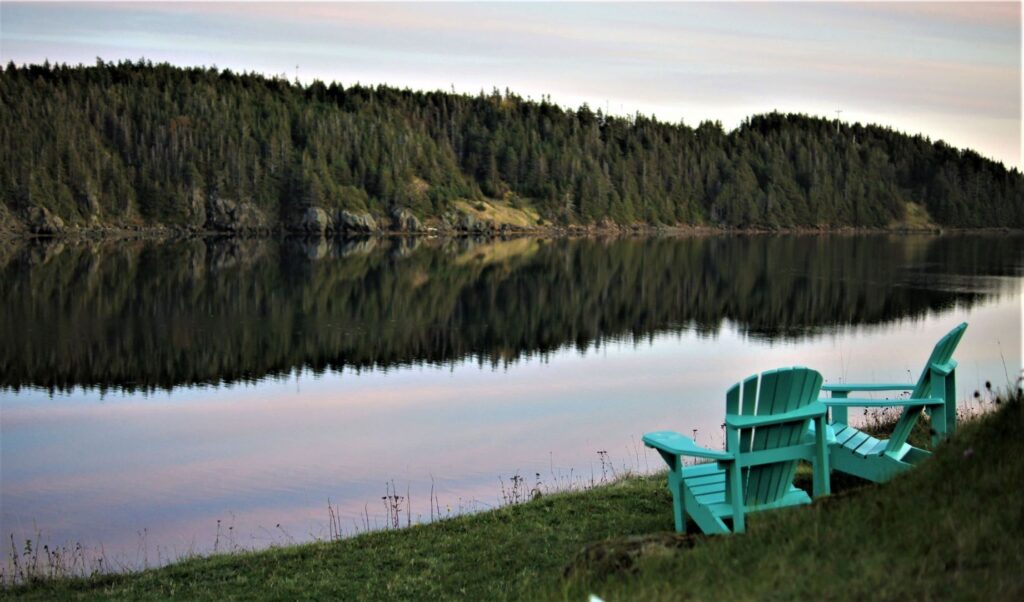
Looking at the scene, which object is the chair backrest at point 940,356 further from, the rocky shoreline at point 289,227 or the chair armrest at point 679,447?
the rocky shoreline at point 289,227

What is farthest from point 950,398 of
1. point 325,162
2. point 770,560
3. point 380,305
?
point 325,162

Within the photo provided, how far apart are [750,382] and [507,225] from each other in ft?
468

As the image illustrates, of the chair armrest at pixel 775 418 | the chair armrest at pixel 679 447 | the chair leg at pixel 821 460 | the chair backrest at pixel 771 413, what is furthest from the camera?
the chair leg at pixel 821 460

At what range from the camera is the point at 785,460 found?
853cm

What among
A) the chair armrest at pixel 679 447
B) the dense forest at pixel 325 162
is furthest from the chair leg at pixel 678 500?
the dense forest at pixel 325 162

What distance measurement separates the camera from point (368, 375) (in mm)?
27219

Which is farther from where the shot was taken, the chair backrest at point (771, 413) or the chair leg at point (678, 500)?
the chair leg at point (678, 500)

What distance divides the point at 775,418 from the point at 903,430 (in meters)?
1.85

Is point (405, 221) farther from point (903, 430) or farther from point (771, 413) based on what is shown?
point (771, 413)

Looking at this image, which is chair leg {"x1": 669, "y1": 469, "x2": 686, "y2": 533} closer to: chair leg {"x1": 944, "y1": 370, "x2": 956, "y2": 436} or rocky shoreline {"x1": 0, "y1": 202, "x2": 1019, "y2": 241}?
chair leg {"x1": 944, "y1": 370, "x2": 956, "y2": 436}

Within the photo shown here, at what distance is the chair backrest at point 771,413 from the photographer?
8.23 meters

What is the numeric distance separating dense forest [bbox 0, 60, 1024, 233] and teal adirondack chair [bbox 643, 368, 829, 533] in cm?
12016

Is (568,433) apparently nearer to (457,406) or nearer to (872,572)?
(457,406)

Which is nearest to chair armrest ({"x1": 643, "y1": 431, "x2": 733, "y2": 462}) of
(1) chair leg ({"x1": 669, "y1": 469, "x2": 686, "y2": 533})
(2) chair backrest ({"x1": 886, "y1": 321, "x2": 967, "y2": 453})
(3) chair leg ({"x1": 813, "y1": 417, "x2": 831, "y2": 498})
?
(1) chair leg ({"x1": 669, "y1": 469, "x2": 686, "y2": 533})
